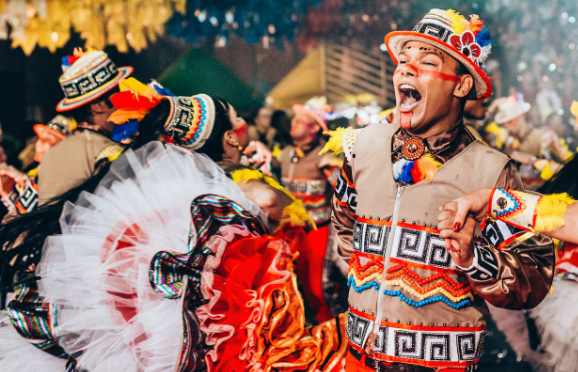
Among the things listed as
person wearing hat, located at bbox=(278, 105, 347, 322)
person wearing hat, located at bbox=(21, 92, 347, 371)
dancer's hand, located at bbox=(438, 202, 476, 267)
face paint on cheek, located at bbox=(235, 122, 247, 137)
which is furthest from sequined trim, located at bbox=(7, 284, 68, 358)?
person wearing hat, located at bbox=(278, 105, 347, 322)

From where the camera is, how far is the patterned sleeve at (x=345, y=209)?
2.66m

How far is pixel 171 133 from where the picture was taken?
3463mm

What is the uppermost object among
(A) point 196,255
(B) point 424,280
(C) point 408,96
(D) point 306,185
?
(C) point 408,96

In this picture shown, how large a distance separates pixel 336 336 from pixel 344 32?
33.9 feet

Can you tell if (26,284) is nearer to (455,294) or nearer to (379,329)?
(379,329)

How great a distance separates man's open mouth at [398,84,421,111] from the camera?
2.37 m

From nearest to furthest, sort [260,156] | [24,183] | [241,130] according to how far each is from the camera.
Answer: [241,130] → [24,183] → [260,156]

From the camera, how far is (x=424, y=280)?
227 cm

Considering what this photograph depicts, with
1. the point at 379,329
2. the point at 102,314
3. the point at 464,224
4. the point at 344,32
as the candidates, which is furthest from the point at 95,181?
the point at 344,32

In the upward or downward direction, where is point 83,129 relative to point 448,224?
downward

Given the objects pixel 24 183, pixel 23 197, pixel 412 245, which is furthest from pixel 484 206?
pixel 24 183

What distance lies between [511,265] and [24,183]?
4.22 metres

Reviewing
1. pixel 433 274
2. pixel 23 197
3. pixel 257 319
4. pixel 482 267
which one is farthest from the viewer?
pixel 23 197

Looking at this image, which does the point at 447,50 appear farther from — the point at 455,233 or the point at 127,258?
the point at 127,258
